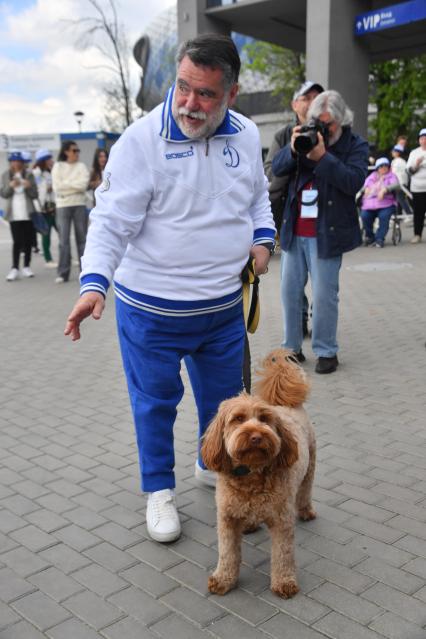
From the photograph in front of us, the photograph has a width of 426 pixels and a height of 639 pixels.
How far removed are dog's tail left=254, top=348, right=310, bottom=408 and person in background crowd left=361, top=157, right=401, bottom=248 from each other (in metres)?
11.2

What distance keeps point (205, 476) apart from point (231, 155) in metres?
1.72

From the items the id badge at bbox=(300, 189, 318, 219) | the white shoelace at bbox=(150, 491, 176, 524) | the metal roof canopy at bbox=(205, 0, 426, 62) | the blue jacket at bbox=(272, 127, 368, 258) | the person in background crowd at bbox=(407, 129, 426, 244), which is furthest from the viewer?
the metal roof canopy at bbox=(205, 0, 426, 62)

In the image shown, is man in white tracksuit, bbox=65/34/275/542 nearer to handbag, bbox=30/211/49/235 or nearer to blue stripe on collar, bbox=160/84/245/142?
blue stripe on collar, bbox=160/84/245/142

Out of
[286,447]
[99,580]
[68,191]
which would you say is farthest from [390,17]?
[99,580]

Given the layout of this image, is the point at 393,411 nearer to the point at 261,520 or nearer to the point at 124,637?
the point at 261,520

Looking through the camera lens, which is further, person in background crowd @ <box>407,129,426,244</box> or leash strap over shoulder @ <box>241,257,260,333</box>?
person in background crowd @ <box>407,129,426,244</box>

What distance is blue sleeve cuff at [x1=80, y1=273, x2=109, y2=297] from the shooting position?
271 centimetres

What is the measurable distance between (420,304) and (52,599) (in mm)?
6599

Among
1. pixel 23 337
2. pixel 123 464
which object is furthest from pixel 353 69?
pixel 123 464

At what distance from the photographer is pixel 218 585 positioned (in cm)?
268

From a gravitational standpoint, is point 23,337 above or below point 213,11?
below

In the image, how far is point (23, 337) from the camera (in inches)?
299

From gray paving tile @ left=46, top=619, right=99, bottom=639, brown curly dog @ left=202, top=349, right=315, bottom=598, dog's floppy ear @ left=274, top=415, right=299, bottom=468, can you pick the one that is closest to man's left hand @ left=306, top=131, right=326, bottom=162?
brown curly dog @ left=202, top=349, right=315, bottom=598

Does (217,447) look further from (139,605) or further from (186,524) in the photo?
(186,524)
